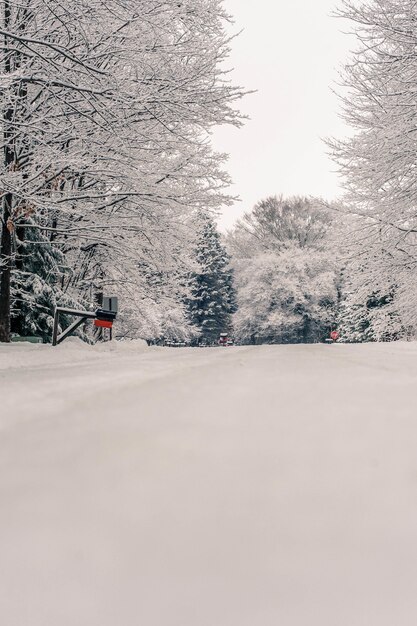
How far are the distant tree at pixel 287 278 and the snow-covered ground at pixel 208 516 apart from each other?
120ft

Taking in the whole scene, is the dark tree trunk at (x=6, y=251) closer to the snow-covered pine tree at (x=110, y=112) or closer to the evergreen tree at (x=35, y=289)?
the snow-covered pine tree at (x=110, y=112)

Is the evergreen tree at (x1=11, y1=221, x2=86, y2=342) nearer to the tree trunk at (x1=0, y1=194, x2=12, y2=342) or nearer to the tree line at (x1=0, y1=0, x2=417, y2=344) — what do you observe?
the tree line at (x1=0, y1=0, x2=417, y2=344)

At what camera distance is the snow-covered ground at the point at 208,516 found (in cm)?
71

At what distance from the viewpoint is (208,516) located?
0.96m

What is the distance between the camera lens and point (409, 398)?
7.16 feet

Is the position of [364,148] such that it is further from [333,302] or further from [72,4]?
[333,302]

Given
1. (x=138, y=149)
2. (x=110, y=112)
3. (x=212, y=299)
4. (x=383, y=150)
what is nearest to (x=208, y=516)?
(x=110, y=112)

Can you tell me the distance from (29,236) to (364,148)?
7.68 m

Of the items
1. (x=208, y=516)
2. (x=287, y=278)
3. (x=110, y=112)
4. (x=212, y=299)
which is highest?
(x=287, y=278)

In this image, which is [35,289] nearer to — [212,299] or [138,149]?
[138,149]

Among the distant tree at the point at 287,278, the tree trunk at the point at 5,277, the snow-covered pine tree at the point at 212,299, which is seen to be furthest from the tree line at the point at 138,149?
the snow-covered pine tree at the point at 212,299

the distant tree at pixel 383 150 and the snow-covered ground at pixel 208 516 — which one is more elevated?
the distant tree at pixel 383 150

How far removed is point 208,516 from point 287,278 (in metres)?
38.0

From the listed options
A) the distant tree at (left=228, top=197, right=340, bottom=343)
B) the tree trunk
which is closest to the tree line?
the tree trunk
